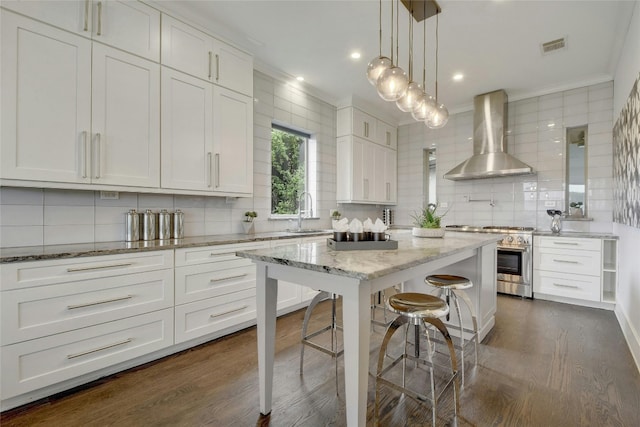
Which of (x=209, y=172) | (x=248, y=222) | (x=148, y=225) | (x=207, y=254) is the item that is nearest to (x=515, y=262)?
(x=248, y=222)

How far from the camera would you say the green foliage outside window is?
394 cm

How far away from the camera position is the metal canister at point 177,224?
106 inches

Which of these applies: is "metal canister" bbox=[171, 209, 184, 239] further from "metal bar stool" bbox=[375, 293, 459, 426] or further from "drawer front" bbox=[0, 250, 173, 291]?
"metal bar stool" bbox=[375, 293, 459, 426]

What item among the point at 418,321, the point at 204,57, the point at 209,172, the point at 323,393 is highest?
the point at 204,57

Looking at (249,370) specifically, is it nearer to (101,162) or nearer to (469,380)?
(469,380)

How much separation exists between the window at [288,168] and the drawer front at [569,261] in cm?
316

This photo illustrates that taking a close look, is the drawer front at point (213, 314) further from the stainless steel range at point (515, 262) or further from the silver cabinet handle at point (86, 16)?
the stainless steel range at point (515, 262)

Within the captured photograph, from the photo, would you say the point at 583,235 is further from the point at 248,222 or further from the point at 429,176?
the point at 248,222

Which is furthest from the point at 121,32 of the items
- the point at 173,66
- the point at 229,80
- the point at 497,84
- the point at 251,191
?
the point at 497,84

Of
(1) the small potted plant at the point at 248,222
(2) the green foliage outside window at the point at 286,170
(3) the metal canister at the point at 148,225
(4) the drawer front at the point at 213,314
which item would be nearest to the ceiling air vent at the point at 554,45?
(2) the green foliage outside window at the point at 286,170

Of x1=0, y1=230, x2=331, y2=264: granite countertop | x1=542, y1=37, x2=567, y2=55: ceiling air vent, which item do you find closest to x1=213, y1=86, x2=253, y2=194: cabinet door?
x1=0, y1=230, x2=331, y2=264: granite countertop

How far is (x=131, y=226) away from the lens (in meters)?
2.40

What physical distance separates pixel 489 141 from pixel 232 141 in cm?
362

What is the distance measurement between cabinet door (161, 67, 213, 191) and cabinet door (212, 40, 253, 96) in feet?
0.63
